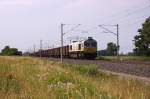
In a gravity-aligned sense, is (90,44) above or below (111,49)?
below

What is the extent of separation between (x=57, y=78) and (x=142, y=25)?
61989mm

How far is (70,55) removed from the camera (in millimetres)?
70750

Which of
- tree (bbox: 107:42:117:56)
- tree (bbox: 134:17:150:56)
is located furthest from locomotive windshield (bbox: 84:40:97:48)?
tree (bbox: 107:42:117:56)

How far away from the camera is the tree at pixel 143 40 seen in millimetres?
71044

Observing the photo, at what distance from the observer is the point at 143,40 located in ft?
235

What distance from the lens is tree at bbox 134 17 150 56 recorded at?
71044 millimetres

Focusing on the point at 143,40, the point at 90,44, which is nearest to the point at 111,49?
the point at 143,40

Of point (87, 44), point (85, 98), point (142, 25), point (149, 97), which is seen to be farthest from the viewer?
point (142, 25)

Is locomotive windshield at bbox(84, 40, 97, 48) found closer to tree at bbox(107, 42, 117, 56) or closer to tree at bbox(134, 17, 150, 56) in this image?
tree at bbox(134, 17, 150, 56)

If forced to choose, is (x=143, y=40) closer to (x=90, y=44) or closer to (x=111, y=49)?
(x=90, y=44)

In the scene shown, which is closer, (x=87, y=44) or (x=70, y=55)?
(x=87, y=44)

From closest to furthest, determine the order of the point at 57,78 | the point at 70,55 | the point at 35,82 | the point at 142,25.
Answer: the point at 35,82 < the point at 57,78 < the point at 70,55 < the point at 142,25

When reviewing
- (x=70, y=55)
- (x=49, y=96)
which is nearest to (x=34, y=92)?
(x=49, y=96)

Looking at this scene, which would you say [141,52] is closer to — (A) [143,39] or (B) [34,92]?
(A) [143,39]
